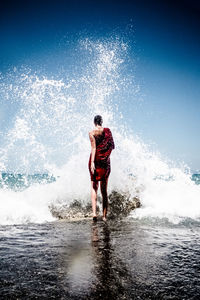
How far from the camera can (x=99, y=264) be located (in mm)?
2215

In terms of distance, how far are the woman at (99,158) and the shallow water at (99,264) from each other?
1564 millimetres

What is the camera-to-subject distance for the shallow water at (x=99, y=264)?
1680mm

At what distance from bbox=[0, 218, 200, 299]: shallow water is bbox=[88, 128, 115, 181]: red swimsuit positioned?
1672 millimetres

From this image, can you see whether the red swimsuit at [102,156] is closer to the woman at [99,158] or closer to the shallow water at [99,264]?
the woman at [99,158]

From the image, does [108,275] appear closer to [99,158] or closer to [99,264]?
[99,264]

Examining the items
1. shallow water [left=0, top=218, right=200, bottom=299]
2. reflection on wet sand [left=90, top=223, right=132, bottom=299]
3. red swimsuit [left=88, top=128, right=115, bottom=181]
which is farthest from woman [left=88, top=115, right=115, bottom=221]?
reflection on wet sand [left=90, top=223, right=132, bottom=299]

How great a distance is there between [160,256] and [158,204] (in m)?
4.14

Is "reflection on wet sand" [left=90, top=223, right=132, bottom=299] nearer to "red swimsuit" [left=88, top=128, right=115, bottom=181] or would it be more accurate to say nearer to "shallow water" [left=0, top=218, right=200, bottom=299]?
"shallow water" [left=0, top=218, right=200, bottom=299]

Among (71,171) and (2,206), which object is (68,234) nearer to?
(2,206)

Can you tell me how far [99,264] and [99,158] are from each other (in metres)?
3.19

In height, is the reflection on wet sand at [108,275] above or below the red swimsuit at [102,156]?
below

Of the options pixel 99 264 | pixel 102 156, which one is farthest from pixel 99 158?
pixel 99 264

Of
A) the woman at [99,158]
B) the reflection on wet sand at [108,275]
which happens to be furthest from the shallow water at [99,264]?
the woman at [99,158]

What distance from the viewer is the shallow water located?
1680 millimetres
